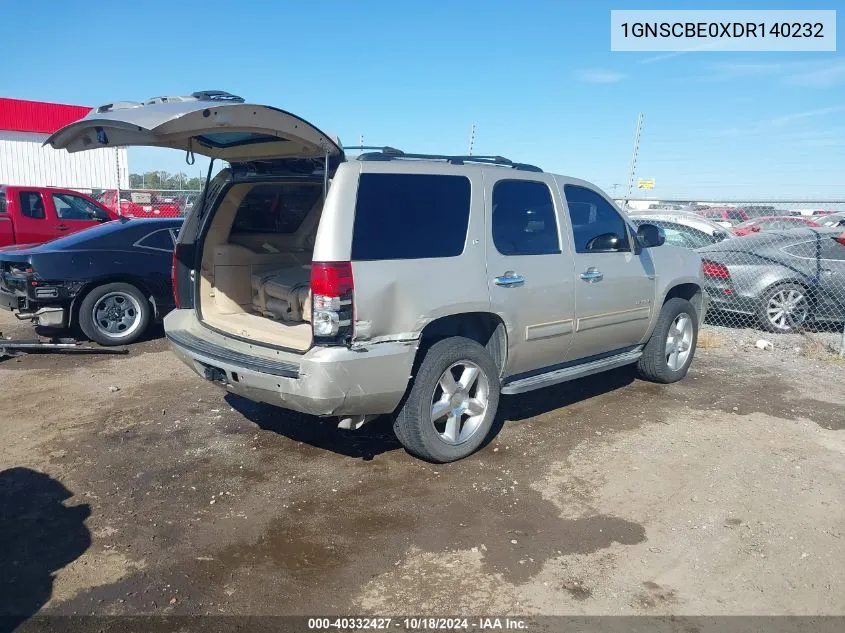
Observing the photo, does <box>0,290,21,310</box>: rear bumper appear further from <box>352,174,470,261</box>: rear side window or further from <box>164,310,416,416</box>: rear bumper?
<box>352,174,470,261</box>: rear side window

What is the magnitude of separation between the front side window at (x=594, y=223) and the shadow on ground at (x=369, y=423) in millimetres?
1425

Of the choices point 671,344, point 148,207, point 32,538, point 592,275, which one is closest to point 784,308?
point 671,344

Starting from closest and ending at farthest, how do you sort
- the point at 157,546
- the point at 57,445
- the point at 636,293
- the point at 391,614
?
the point at 391,614
the point at 157,546
the point at 57,445
the point at 636,293

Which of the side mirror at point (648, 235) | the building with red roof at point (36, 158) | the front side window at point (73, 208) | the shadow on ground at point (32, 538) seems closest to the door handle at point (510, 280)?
the side mirror at point (648, 235)

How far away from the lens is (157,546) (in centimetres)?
347

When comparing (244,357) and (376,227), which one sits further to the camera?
(244,357)

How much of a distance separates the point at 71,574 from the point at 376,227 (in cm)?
237

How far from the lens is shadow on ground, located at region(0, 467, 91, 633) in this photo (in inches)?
119

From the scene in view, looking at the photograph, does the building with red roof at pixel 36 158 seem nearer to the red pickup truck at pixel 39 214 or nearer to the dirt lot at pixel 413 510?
the red pickup truck at pixel 39 214

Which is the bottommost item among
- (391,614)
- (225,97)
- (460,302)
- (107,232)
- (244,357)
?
(391,614)

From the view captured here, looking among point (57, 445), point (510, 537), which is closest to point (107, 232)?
point (57, 445)

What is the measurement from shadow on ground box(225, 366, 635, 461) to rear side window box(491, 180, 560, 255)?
4.74 feet

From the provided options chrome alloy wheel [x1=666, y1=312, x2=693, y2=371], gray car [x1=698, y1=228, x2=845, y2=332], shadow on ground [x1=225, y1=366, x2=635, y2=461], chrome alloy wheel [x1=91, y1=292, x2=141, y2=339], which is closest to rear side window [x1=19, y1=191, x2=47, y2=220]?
chrome alloy wheel [x1=91, y1=292, x2=141, y2=339]

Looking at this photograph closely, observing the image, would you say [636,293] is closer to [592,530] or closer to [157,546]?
[592,530]
